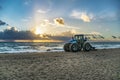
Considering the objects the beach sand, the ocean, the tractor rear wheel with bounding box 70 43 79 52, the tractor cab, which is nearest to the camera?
the beach sand

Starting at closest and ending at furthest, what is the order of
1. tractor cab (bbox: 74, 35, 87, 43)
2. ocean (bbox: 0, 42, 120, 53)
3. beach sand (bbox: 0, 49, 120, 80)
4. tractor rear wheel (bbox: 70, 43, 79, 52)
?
beach sand (bbox: 0, 49, 120, 80), tractor rear wheel (bbox: 70, 43, 79, 52), tractor cab (bbox: 74, 35, 87, 43), ocean (bbox: 0, 42, 120, 53)

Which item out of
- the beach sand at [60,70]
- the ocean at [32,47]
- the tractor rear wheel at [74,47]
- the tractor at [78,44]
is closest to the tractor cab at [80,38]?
the tractor at [78,44]

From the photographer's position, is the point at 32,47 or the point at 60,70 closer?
the point at 60,70

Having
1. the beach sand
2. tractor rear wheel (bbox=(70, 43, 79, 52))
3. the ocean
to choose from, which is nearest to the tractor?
tractor rear wheel (bbox=(70, 43, 79, 52))

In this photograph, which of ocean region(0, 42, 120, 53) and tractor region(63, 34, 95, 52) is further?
ocean region(0, 42, 120, 53)

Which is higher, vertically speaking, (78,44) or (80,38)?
(80,38)

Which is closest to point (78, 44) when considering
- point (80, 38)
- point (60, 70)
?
point (80, 38)

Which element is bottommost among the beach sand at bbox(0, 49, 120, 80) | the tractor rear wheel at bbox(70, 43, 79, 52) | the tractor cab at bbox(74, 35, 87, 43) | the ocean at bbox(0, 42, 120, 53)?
the beach sand at bbox(0, 49, 120, 80)

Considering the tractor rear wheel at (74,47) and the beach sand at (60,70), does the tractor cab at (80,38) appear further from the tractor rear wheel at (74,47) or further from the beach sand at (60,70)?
the beach sand at (60,70)

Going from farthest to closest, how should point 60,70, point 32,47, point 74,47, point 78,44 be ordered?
1. point 32,47
2. point 78,44
3. point 74,47
4. point 60,70

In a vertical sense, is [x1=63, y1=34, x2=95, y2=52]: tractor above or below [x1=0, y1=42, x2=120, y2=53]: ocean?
above

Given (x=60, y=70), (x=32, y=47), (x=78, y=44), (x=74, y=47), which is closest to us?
(x=60, y=70)

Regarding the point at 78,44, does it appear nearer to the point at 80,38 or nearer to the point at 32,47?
the point at 80,38

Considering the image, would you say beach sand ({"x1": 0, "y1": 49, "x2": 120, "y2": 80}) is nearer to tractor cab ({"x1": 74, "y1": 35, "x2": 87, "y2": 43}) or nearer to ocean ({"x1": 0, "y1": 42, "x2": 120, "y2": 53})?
tractor cab ({"x1": 74, "y1": 35, "x2": 87, "y2": 43})
